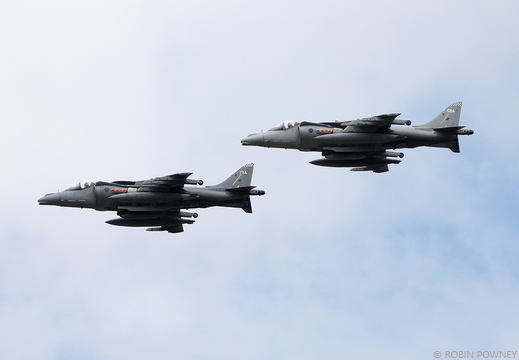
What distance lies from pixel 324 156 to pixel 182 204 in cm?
1170

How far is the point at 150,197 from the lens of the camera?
8606cm

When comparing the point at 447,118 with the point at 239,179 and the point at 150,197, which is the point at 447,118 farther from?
the point at 150,197

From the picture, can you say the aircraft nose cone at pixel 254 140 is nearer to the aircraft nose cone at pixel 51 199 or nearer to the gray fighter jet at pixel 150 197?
the gray fighter jet at pixel 150 197

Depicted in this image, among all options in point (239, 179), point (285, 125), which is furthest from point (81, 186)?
point (285, 125)

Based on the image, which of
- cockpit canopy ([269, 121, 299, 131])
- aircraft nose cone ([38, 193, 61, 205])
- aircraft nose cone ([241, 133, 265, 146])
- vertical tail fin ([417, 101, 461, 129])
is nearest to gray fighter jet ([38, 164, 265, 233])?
aircraft nose cone ([38, 193, 61, 205])

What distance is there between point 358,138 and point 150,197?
16411mm

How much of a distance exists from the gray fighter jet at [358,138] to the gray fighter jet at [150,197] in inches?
168

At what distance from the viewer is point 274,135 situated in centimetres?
8912

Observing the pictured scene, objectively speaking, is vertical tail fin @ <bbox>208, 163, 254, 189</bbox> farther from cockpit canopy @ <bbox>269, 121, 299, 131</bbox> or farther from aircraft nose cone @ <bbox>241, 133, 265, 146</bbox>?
cockpit canopy @ <bbox>269, 121, 299, 131</bbox>

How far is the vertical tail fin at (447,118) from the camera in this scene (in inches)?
3575

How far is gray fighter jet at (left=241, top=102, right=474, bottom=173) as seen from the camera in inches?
3433

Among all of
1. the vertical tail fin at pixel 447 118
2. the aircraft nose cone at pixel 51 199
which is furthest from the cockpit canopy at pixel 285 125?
the aircraft nose cone at pixel 51 199

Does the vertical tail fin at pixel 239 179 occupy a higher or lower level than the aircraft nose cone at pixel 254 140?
lower

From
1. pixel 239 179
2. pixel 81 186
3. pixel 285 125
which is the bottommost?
pixel 81 186
